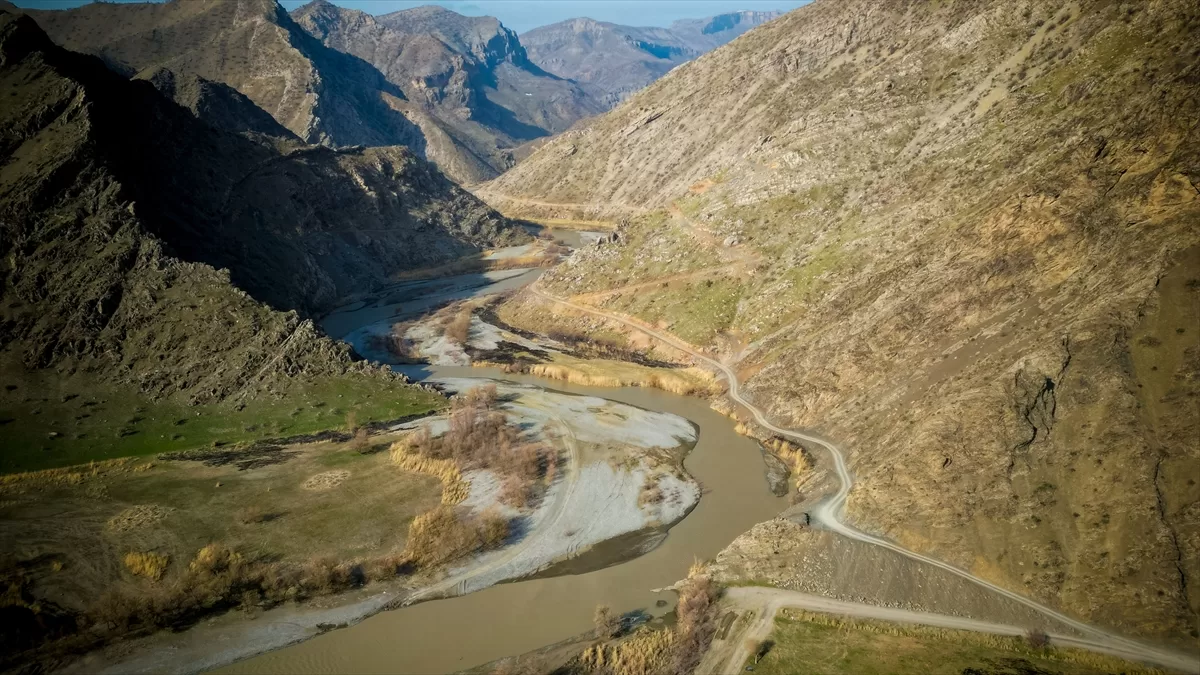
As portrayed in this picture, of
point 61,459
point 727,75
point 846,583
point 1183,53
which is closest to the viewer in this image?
point 846,583

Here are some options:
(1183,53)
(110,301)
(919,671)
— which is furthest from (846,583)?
(110,301)

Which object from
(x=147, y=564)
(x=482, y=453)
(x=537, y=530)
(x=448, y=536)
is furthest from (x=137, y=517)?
(x=537, y=530)

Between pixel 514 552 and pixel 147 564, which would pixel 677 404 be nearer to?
pixel 514 552

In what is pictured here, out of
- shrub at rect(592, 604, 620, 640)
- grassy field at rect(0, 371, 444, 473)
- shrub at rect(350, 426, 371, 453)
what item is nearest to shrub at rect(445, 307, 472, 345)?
grassy field at rect(0, 371, 444, 473)

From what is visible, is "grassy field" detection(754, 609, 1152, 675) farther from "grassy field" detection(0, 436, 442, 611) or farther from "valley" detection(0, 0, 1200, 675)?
"grassy field" detection(0, 436, 442, 611)

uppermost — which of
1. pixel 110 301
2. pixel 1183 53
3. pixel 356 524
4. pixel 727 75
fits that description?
pixel 727 75

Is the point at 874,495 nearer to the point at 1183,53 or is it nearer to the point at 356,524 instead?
the point at 356,524
